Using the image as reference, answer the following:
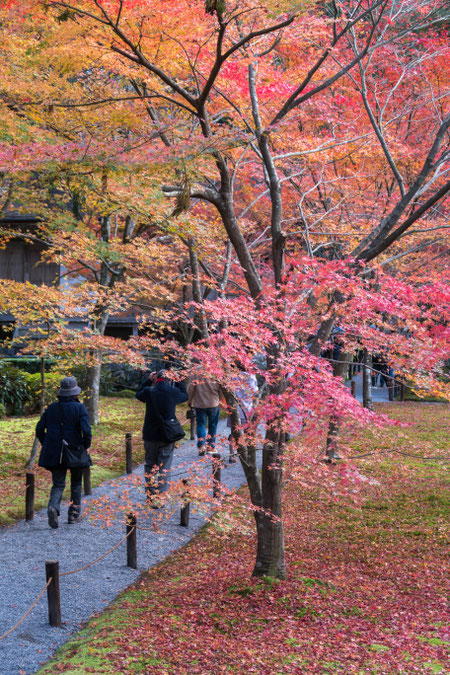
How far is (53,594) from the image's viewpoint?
5621 mm

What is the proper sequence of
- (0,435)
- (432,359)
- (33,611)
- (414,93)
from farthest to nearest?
(414,93) → (0,435) → (432,359) → (33,611)

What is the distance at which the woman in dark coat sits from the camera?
8.08 metres

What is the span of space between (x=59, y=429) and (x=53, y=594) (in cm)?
285

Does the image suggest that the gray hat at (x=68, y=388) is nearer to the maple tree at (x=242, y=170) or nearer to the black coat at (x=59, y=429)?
the black coat at (x=59, y=429)

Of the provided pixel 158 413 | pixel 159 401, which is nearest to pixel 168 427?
pixel 158 413


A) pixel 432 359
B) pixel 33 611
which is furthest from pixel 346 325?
pixel 33 611

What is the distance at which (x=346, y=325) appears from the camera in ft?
23.6

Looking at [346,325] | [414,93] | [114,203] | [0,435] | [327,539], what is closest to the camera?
[346,325]

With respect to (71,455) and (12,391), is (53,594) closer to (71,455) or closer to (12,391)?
(71,455)

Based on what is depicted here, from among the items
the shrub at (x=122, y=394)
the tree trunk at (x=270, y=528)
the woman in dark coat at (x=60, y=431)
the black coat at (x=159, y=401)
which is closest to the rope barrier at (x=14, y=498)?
the woman in dark coat at (x=60, y=431)

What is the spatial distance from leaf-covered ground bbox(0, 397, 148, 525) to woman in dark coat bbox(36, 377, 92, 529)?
1220mm

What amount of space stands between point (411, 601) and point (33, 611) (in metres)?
3.98

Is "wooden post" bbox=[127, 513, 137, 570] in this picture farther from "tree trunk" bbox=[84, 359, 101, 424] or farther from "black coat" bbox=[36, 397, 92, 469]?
"tree trunk" bbox=[84, 359, 101, 424]

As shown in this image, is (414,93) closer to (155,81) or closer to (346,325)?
(155,81)
